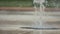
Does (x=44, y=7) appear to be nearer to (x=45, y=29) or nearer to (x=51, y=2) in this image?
(x=51, y=2)

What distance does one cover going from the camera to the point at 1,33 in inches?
107

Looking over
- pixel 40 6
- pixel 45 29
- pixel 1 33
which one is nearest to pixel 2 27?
pixel 1 33

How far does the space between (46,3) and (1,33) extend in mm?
3072

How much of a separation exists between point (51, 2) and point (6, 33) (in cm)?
320

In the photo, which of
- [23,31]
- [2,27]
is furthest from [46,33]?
[2,27]

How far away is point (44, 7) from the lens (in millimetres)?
5363

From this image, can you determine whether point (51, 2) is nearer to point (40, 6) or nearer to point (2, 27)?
point (40, 6)

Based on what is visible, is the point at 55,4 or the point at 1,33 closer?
the point at 1,33

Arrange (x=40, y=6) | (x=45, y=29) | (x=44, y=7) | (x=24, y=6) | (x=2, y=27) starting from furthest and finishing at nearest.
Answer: (x=24, y=6) → (x=44, y=7) → (x=40, y=6) → (x=2, y=27) → (x=45, y=29)

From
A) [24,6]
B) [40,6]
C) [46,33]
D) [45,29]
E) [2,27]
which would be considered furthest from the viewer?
[24,6]

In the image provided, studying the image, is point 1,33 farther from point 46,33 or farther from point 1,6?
point 1,6

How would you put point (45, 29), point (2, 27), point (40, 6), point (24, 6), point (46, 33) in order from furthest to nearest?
point (24, 6), point (40, 6), point (2, 27), point (45, 29), point (46, 33)

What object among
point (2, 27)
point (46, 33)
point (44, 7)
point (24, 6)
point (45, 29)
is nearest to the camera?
point (46, 33)

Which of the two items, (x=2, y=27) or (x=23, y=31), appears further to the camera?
(x=2, y=27)
